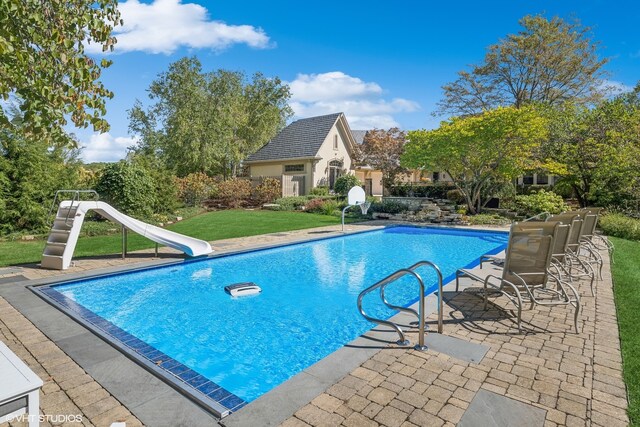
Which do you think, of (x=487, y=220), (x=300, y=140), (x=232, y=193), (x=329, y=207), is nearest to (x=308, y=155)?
(x=300, y=140)

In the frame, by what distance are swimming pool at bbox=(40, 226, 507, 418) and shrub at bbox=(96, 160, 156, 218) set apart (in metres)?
8.35

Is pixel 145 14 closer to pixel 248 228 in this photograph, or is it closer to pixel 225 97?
pixel 248 228

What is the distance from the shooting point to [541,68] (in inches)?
1193

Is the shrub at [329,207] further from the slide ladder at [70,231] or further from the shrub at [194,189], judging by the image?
the slide ladder at [70,231]

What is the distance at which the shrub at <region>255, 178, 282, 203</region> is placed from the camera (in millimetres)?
27250

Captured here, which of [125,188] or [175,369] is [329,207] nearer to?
[125,188]

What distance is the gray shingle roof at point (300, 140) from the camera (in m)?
30.0

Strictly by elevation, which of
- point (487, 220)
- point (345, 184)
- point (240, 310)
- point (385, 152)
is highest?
point (385, 152)

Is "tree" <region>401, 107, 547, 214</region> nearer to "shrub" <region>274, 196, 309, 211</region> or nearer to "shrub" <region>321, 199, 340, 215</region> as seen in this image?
"shrub" <region>321, 199, 340, 215</region>

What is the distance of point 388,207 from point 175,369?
1963 cm

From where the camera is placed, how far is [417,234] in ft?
55.7

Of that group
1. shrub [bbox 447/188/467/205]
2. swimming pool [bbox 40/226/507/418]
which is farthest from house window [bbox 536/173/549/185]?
swimming pool [bbox 40/226/507/418]

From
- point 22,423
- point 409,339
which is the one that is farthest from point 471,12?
point 22,423

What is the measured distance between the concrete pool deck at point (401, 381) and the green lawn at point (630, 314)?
0.31 ft
